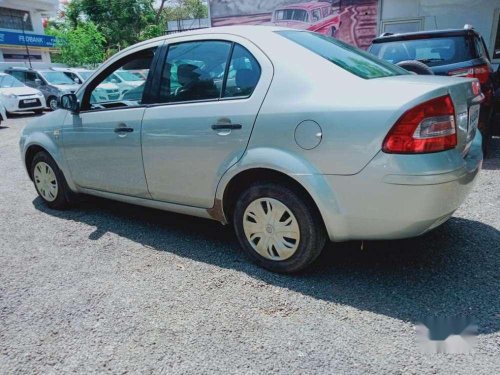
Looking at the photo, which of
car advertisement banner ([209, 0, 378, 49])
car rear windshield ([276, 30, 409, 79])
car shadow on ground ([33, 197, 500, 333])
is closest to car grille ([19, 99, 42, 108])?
car advertisement banner ([209, 0, 378, 49])

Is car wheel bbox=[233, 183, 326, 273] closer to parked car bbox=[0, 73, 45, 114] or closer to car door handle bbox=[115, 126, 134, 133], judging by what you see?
car door handle bbox=[115, 126, 134, 133]

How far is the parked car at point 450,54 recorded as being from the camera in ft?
17.1

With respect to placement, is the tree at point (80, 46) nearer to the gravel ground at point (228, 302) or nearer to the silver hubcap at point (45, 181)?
the silver hubcap at point (45, 181)

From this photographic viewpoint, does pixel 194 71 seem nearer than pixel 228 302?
No

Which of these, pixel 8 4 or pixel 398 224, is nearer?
pixel 398 224

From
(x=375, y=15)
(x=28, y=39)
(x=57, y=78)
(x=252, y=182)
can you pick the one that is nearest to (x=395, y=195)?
(x=252, y=182)

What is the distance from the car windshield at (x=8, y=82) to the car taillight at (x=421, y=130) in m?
15.7

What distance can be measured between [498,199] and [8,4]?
102 feet

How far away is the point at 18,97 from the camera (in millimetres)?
14008

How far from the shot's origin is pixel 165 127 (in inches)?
126

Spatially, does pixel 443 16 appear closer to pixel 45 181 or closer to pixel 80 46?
pixel 45 181

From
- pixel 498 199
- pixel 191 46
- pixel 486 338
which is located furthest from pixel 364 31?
pixel 486 338

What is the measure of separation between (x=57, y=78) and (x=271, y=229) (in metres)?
16.1

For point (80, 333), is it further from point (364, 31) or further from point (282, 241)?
point (364, 31)
